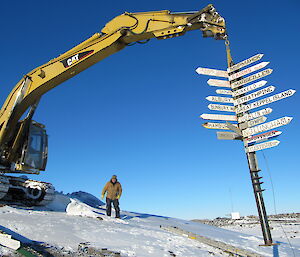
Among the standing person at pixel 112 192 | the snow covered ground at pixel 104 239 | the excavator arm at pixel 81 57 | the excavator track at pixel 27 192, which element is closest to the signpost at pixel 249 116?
the snow covered ground at pixel 104 239

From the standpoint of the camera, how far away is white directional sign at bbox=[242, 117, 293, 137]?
4.57 metres

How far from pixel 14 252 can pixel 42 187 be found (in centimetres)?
684

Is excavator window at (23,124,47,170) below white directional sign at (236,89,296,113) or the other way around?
the other way around

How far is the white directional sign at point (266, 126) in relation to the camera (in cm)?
457

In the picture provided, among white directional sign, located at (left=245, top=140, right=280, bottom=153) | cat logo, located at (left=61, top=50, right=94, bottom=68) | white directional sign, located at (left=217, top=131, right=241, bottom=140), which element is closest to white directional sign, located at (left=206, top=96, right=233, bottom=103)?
white directional sign, located at (left=217, top=131, right=241, bottom=140)

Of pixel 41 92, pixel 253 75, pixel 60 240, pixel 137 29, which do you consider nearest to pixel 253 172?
pixel 253 75

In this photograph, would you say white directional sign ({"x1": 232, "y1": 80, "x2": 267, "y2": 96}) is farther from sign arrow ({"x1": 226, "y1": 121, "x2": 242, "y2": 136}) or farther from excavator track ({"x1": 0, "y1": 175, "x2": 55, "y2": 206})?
excavator track ({"x1": 0, "y1": 175, "x2": 55, "y2": 206})

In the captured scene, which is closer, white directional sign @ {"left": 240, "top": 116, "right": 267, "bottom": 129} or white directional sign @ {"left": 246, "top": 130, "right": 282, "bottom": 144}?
white directional sign @ {"left": 246, "top": 130, "right": 282, "bottom": 144}

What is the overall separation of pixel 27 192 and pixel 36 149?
1.68 m

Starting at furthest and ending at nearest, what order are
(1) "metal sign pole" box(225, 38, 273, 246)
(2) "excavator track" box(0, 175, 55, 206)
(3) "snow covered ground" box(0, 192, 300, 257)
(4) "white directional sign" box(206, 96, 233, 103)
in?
(2) "excavator track" box(0, 175, 55, 206) → (3) "snow covered ground" box(0, 192, 300, 257) → (4) "white directional sign" box(206, 96, 233, 103) → (1) "metal sign pole" box(225, 38, 273, 246)

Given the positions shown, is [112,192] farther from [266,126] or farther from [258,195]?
[266,126]

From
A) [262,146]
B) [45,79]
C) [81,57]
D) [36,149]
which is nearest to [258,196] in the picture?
[262,146]

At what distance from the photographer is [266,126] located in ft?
15.8

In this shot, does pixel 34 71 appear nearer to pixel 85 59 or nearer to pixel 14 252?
pixel 85 59
